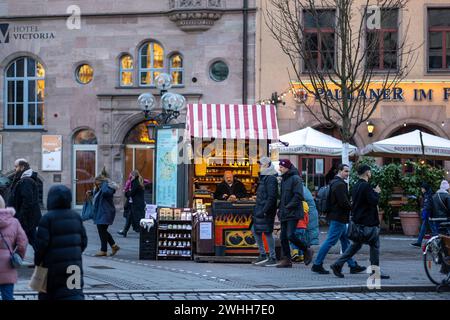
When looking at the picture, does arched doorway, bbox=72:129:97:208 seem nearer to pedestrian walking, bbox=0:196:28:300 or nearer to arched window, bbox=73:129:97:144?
arched window, bbox=73:129:97:144

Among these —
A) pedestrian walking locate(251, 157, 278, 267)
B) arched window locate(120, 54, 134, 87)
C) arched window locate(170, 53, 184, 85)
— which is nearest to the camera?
pedestrian walking locate(251, 157, 278, 267)

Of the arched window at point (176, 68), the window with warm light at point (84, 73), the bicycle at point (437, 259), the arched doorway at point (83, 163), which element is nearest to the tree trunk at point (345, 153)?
the bicycle at point (437, 259)

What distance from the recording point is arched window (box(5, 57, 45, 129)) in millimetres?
32406

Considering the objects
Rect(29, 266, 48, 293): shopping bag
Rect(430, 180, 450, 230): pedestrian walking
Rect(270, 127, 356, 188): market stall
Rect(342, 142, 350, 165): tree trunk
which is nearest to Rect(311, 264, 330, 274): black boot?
Rect(430, 180, 450, 230): pedestrian walking

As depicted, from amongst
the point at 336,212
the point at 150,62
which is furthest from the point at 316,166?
the point at 336,212

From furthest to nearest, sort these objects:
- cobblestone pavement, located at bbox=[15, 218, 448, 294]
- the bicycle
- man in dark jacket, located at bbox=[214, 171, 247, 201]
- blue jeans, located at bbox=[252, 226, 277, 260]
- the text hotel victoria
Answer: the text hotel victoria
man in dark jacket, located at bbox=[214, 171, 247, 201]
blue jeans, located at bbox=[252, 226, 277, 260]
the bicycle
cobblestone pavement, located at bbox=[15, 218, 448, 294]

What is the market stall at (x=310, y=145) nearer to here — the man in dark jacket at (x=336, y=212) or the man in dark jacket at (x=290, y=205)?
the man in dark jacket at (x=290, y=205)

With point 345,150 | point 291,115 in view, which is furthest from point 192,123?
point 291,115

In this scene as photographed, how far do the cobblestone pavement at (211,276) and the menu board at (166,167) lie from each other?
193cm

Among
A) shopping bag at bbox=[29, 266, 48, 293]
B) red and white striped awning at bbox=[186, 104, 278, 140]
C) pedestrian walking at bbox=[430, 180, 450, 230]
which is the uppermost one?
red and white striped awning at bbox=[186, 104, 278, 140]

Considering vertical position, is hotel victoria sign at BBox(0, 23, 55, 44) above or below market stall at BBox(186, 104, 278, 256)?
above

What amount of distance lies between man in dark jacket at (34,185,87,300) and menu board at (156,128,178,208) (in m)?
10.2

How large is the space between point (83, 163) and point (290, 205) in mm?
17844

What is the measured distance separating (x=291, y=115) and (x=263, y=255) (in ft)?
46.7
